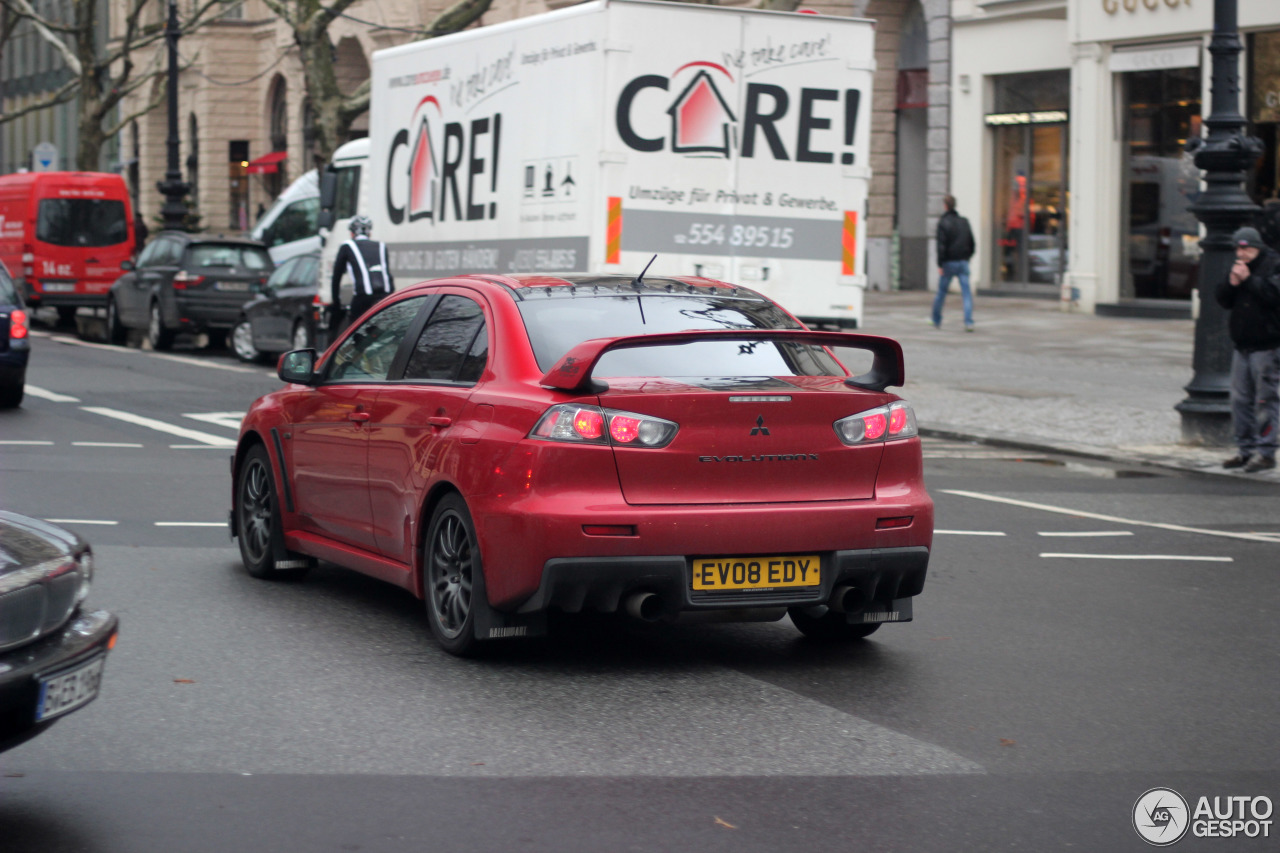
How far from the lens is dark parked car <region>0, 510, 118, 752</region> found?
14.2ft

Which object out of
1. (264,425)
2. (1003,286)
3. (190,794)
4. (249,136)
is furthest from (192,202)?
(190,794)

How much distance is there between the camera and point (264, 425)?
8.41m

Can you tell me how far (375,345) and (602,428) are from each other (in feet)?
6.11

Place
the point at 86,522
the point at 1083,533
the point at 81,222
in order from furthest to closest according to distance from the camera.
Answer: the point at 81,222, the point at 1083,533, the point at 86,522

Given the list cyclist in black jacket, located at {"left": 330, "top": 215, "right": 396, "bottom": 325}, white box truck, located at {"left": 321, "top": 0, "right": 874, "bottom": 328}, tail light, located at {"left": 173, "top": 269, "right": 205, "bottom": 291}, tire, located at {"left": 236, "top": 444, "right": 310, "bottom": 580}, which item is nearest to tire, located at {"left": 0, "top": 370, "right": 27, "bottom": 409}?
cyclist in black jacket, located at {"left": 330, "top": 215, "right": 396, "bottom": 325}

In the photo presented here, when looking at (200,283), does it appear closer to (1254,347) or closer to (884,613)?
(1254,347)

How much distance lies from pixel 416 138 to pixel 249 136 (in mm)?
40484

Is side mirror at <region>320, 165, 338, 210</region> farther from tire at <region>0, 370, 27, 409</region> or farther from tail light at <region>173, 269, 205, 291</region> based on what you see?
tire at <region>0, 370, 27, 409</region>

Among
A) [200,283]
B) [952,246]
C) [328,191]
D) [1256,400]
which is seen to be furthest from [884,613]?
[952,246]

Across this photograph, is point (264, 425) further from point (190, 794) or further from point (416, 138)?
point (416, 138)

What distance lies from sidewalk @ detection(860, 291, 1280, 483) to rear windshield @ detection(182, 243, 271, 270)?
29.3 feet

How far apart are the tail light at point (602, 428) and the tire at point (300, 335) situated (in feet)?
52.0

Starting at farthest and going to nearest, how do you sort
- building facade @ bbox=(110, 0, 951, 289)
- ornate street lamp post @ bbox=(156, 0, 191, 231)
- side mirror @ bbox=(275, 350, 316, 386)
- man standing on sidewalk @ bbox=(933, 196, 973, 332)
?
ornate street lamp post @ bbox=(156, 0, 191, 231)
building facade @ bbox=(110, 0, 951, 289)
man standing on sidewalk @ bbox=(933, 196, 973, 332)
side mirror @ bbox=(275, 350, 316, 386)

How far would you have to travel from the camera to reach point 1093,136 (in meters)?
27.9
